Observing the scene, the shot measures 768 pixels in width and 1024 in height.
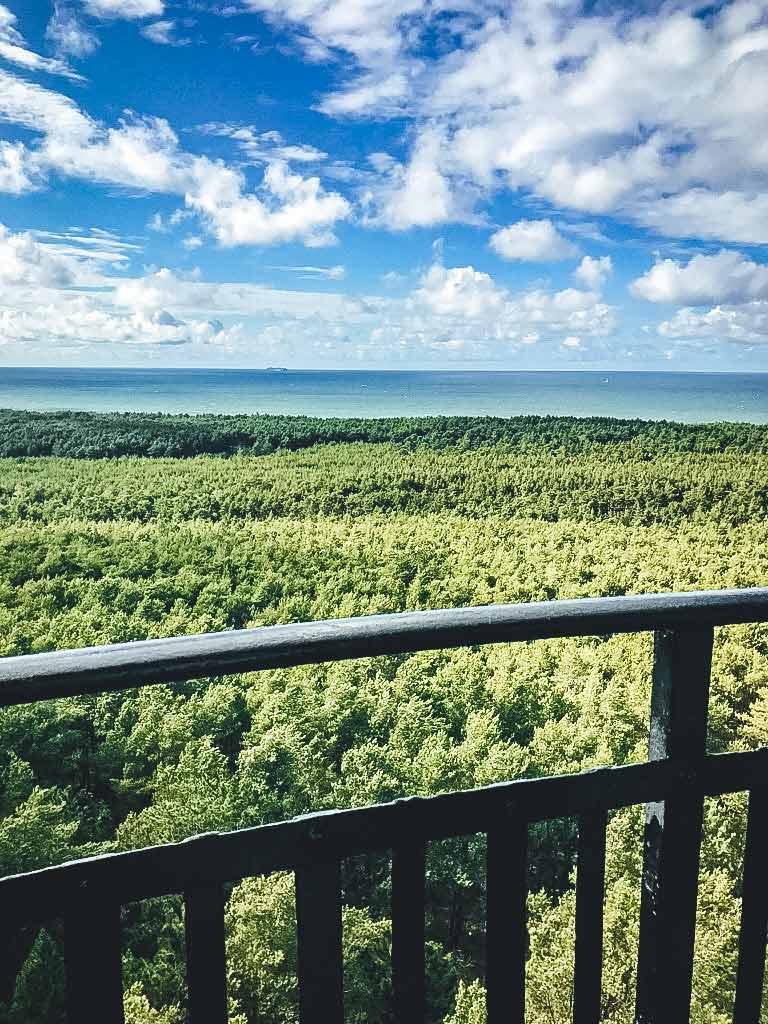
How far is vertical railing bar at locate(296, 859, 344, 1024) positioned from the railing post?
0.43m

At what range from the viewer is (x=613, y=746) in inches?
237

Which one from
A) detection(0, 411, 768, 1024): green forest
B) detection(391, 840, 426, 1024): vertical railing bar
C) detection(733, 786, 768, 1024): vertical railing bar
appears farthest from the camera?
detection(0, 411, 768, 1024): green forest

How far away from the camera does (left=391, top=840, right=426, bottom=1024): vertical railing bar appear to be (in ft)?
3.03

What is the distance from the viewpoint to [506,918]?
99cm

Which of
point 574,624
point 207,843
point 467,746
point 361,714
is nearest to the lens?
point 207,843

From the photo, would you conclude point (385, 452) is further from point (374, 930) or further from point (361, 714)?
A: point (374, 930)

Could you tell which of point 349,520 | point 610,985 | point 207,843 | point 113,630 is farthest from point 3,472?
point 207,843

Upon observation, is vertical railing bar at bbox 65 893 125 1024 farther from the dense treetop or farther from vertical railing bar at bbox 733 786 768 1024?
the dense treetop

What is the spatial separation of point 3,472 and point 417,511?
1173 cm

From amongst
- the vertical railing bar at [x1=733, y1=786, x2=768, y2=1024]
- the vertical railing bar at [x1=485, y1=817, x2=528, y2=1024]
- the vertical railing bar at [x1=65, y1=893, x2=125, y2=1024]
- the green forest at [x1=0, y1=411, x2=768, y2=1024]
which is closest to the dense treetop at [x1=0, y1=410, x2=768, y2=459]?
the green forest at [x1=0, y1=411, x2=768, y2=1024]

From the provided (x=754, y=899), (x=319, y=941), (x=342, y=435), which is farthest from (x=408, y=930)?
(x=342, y=435)

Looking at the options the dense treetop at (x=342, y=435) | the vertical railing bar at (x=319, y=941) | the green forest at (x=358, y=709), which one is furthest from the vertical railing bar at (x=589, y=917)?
the dense treetop at (x=342, y=435)

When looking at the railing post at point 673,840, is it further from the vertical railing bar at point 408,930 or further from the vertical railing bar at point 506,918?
the vertical railing bar at point 408,930

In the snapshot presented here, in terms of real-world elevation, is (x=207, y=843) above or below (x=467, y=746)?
above
